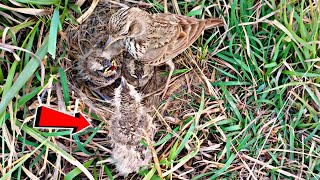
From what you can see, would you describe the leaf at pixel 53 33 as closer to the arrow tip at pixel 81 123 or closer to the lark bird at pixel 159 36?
the lark bird at pixel 159 36

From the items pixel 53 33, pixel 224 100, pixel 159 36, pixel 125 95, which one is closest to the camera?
pixel 53 33

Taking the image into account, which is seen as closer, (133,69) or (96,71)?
(96,71)

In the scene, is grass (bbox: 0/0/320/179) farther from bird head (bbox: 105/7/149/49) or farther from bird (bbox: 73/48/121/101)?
bird head (bbox: 105/7/149/49)

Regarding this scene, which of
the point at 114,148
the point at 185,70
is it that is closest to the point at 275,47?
the point at 185,70

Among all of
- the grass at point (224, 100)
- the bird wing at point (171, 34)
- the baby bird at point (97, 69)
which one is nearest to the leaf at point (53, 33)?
the grass at point (224, 100)

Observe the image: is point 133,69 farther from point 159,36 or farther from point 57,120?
point 57,120

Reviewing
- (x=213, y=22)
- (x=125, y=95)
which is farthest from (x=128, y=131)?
(x=213, y=22)

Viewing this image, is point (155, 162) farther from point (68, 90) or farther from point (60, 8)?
point (60, 8)
